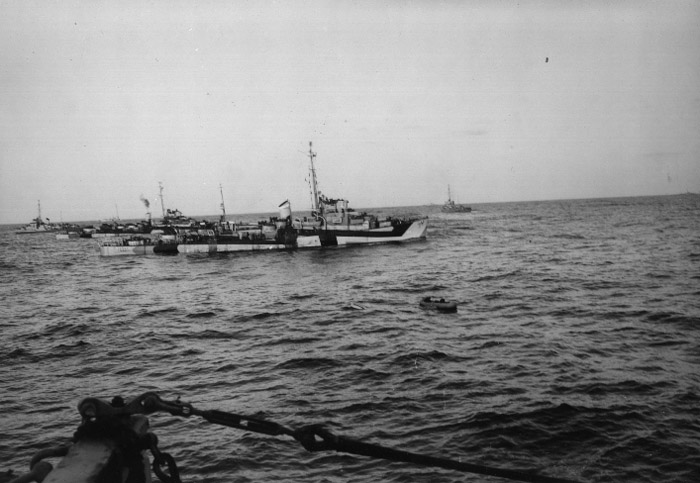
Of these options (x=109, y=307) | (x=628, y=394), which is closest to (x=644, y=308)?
(x=628, y=394)

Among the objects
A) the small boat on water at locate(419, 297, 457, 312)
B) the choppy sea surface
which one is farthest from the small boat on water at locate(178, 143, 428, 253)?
the small boat on water at locate(419, 297, 457, 312)

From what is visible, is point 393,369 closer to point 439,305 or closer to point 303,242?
point 439,305

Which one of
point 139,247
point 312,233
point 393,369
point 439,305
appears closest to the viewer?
point 393,369

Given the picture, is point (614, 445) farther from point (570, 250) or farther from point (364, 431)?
point (570, 250)

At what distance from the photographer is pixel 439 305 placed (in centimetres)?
2380

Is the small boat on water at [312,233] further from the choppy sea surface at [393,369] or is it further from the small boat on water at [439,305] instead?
the small boat on water at [439,305]

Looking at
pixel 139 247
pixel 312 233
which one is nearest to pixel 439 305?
pixel 312 233

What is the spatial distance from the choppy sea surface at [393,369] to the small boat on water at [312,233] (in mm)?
26857

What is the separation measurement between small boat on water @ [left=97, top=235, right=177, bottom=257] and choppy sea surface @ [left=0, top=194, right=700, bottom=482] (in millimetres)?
28621

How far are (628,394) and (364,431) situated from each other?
7602 mm

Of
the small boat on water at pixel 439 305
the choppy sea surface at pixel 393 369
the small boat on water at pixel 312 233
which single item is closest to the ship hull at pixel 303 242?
the small boat on water at pixel 312 233

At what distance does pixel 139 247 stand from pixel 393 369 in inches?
2407

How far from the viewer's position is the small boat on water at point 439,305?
76.9ft

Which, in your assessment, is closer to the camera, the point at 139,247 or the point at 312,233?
the point at 312,233
